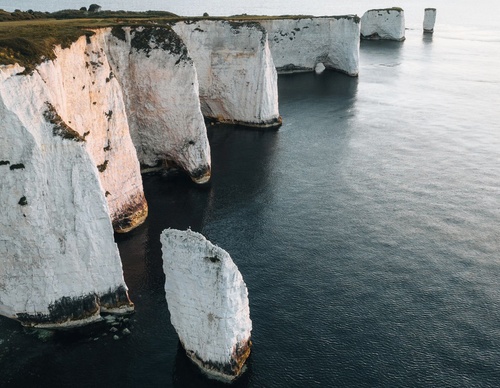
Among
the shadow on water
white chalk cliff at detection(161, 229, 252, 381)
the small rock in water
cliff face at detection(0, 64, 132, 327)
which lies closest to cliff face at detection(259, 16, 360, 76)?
the small rock in water

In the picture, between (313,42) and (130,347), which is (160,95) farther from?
(313,42)

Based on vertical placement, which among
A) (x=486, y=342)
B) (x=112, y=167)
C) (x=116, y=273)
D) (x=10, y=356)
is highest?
(x=112, y=167)

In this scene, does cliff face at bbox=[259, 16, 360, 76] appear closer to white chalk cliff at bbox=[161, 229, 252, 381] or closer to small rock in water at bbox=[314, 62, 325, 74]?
small rock in water at bbox=[314, 62, 325, 74]

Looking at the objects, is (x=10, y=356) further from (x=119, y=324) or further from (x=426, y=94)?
(x=426, y=94)

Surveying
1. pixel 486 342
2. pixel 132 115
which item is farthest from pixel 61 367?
pixel 132 115

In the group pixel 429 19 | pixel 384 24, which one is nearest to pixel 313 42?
pixel 384 24

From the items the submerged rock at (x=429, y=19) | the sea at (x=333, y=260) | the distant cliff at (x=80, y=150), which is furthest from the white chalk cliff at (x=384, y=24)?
the distant cliff at (x=80, y=150)

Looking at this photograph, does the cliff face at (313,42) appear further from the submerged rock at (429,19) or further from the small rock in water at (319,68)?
the submerged rock at (429,19)
